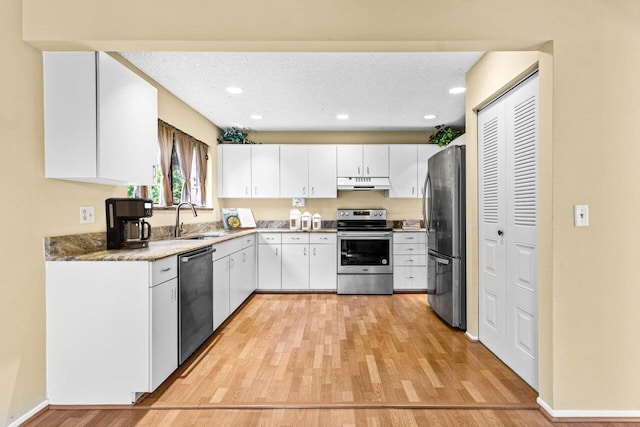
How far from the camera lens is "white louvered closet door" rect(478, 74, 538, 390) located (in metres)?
2.29

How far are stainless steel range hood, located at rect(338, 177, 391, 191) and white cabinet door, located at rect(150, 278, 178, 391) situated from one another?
3.28m

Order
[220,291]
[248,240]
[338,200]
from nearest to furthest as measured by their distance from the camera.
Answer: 1. [220,291]
2. [248,240]
3. [338,200]

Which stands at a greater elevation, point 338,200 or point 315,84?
A: point 315,84

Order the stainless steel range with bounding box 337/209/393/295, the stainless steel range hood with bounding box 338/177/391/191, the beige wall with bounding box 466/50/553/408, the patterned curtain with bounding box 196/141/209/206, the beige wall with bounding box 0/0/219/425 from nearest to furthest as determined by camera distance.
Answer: the beige wall with bounding box 0/0/219/425 < the beige wall with bounding box 466/50/553/408 < the patterned curtain with bounding box 196/141/209/206 < the stainless steel range with bounding box 337/209/393/295 < the stainless steel range hood with bounding box 338/177/391/191

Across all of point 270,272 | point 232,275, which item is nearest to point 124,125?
point 232,275

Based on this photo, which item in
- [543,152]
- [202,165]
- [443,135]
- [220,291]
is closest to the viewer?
[543,152]

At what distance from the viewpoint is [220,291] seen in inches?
136

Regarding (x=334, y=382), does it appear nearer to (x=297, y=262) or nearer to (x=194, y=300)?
(x=194, y=300)

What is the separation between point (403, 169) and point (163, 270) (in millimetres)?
3942

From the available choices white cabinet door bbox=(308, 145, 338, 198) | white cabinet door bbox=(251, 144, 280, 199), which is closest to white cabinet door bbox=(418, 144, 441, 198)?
white cabinet door bbox=(308, 145, 338, 198)

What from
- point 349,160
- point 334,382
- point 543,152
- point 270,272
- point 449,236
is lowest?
point 334,382

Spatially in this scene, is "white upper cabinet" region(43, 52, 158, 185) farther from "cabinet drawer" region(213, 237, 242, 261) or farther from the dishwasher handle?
"cabinet drawer" region(213, 237, 242, 261)

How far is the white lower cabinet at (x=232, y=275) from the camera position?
3.36m

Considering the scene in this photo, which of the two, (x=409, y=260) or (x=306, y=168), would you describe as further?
(x=306, y=168)
